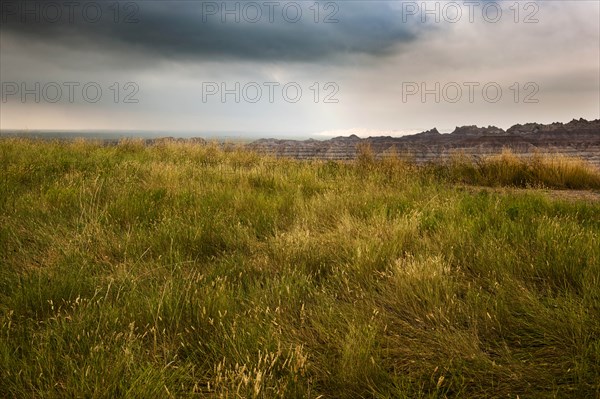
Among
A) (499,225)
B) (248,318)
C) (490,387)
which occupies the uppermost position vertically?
(499,225)

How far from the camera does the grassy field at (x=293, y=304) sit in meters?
1.91

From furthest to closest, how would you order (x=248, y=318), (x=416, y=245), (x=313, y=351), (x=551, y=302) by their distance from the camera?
(x=416, y=245)
(x=551, y=302)
(x=248, y=318)
(x=313, y=351)

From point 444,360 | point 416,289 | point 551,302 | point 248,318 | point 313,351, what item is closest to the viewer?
point 444,360

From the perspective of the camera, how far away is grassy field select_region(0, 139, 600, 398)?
191 cm

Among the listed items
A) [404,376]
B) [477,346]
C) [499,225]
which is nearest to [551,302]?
[477,346]

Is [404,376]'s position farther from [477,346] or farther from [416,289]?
[416,289]

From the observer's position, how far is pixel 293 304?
103 inches

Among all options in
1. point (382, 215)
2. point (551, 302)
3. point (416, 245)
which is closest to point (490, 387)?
point (551, 302)

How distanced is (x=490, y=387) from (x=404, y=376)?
1.32 feet

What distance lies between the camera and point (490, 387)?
1883 millimetres

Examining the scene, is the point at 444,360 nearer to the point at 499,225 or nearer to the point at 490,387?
the point at 490,387

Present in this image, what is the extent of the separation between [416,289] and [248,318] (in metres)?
1.20

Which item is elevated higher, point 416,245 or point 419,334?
point 416,245

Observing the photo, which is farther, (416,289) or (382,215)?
(382,215)
